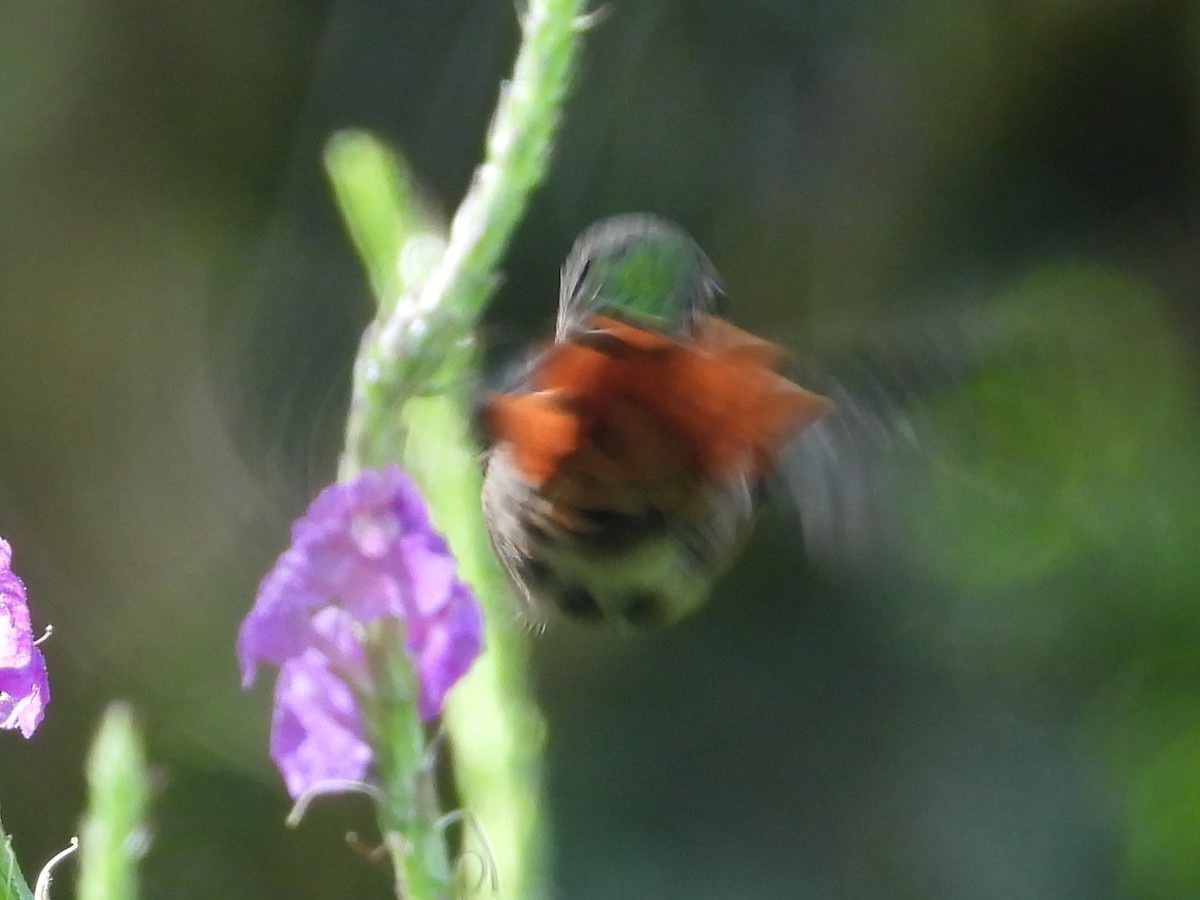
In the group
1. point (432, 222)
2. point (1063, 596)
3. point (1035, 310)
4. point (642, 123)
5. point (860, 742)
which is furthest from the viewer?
point (642, 123)

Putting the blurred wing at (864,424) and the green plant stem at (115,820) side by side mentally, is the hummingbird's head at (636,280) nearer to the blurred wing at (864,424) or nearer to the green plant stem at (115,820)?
the blurred wing at (864,424)

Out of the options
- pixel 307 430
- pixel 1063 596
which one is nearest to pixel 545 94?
pixel 307 430

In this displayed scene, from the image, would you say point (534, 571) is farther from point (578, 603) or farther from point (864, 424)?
point (864, 424)

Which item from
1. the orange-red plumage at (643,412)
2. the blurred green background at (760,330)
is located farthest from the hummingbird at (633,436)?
the blurred green background at (760,330)

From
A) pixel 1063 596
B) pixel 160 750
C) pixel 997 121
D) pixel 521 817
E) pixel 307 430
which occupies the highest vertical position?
pixel 997 121

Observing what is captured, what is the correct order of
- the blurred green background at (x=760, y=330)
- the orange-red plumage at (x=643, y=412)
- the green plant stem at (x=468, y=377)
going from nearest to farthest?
the green plant stem at (x=468, y=377) → the orange-red plumage at (x=643, y=412) → the blurred green background at (x=760, y=330)

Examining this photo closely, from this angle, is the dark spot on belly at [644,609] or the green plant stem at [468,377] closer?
the green plant stem at [468,377]

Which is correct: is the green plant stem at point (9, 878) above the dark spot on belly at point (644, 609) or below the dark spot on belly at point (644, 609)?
above

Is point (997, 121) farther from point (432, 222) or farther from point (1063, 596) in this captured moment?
point (432, 222)
